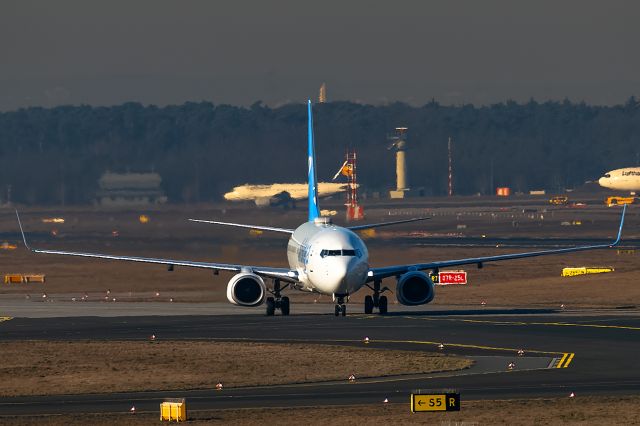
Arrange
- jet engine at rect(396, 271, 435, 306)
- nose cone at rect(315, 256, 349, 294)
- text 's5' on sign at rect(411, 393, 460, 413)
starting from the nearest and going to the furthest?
text 's5' on sign at rect(411, 393, 460, 413), nose cone at rect(315, 256, 349, 294), jet engine at rect(396, 271, 435, 306)

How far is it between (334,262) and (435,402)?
27912mm

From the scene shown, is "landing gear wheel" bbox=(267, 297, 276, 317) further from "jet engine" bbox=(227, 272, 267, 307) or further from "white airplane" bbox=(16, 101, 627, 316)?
"jet engine" bbox=(227, 272, 267, 307)

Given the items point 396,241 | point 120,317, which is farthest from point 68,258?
point 120,317

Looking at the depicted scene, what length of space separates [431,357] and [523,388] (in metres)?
8.55

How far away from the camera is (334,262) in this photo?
64625mm

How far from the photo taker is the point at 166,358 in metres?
51.9

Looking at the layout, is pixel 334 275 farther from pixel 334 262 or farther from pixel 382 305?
pixel 382 305

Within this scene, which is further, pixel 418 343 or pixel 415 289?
pixel 415 289

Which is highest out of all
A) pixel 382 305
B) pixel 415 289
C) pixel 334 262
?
pixel 334 262

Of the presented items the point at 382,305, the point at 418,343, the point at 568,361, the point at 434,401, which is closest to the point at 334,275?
the point at 382,305

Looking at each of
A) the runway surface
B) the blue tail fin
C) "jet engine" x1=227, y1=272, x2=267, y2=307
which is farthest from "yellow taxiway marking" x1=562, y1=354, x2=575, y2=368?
the blue tail fin

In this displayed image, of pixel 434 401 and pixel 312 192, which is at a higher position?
pixel 312 192

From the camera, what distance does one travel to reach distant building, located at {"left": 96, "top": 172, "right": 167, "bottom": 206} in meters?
188

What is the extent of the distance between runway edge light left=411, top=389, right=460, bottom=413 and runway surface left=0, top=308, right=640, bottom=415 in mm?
3889
